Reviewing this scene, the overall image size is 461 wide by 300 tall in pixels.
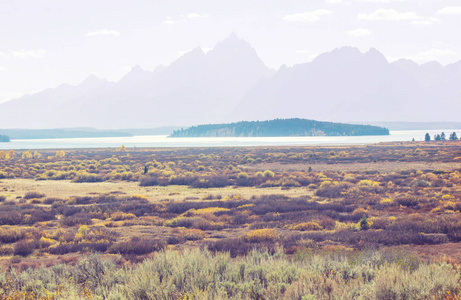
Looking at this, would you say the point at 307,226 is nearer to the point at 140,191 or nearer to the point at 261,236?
the point at 261,236

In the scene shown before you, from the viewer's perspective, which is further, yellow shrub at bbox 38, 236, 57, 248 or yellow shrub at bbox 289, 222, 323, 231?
yellow shrub at bbox 289, 222, 323, 231

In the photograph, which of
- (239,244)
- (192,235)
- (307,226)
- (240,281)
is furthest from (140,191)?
(240,281)

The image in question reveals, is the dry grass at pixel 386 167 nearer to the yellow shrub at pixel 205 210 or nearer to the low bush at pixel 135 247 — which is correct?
the yellow shrub at pixel 205 210

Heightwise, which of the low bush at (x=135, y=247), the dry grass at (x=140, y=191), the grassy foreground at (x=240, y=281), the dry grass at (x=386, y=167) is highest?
the grassy foreground at (x=240, y=281)

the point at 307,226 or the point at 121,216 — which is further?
the point at 121,216

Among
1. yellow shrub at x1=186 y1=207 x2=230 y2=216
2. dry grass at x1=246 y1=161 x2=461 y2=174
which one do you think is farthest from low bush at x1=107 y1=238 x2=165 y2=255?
dry grass at x1=246 y1=161 x2=461 y2=174

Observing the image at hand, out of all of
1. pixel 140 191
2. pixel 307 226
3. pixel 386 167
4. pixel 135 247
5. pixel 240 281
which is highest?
pixel 240 281

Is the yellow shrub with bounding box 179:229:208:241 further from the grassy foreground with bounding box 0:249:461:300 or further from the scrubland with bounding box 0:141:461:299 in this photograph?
the grassy foreground with bounding box 0:249:461:300

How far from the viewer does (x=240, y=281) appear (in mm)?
7523

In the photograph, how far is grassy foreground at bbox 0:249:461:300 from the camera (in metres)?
6.47

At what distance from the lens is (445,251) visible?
39.0 ft

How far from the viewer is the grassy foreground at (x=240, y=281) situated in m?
6.47

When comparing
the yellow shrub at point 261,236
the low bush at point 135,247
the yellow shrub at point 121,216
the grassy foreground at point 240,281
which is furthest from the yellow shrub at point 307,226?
the yellow shrub at point 121,216

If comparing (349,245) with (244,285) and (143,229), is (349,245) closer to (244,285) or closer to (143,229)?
(244,285)
